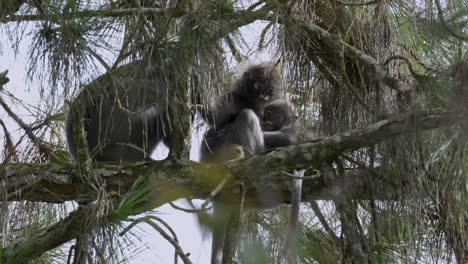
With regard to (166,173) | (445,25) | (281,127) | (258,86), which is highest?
(258,86)

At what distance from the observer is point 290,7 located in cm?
336

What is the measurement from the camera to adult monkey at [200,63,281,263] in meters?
4.78

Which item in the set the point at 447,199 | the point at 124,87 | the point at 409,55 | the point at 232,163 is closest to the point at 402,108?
the point at 409,55

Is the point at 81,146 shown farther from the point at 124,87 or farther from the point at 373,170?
the point at 373,170

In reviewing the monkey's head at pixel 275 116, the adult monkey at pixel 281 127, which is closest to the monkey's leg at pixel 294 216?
the adult monkey at pixel 281 127

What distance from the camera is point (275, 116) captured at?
203 inches

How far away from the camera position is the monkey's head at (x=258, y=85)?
5.11m

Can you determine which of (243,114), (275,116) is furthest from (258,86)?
(243,114)

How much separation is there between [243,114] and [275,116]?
34 centimetres

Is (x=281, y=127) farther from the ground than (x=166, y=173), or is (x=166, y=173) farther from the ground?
(x=281, y=127)

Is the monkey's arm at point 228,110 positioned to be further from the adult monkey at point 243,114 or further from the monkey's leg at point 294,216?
the monkey's leg at point 294,216

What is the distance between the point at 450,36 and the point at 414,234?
758mm

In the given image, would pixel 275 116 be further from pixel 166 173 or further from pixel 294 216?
pixel 166 173

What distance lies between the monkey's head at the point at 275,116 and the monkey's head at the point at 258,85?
0.05 metres
